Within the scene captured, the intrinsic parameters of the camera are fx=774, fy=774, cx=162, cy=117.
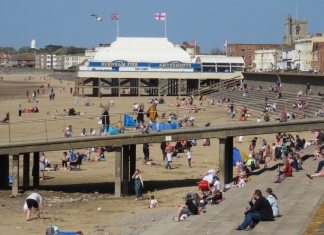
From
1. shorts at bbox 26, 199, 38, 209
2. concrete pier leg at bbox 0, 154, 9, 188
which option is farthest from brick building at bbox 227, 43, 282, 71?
shorts at bbox 26, 199, 38, 209

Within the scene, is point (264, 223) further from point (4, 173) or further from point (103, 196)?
point (4, 173)

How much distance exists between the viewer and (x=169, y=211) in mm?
17953

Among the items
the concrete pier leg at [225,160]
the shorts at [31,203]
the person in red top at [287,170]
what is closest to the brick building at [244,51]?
the concrete pier leg at [225,160]

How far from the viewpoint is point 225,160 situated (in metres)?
22.2

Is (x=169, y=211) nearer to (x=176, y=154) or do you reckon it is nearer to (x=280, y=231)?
(x=280, y=231)

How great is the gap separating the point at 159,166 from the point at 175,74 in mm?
46412

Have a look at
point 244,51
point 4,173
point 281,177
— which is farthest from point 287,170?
point 244,51

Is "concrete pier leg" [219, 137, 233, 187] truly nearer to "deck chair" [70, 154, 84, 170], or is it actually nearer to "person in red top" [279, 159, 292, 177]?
"person in red top" [279, 159, 292, 177]

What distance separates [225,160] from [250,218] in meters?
8.20

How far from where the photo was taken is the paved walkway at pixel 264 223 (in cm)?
1393

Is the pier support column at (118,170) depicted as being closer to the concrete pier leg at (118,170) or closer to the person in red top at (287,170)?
the concrete pier leg at (118,170)

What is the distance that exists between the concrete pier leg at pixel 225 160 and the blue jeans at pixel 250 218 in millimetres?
7384

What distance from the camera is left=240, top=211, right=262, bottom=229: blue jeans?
13.9 meters

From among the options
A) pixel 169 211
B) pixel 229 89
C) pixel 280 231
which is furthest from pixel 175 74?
pixel 280 231
